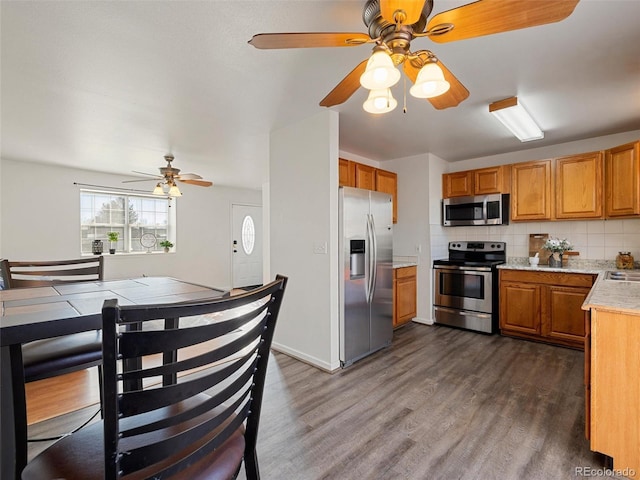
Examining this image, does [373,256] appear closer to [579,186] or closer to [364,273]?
[364,273]

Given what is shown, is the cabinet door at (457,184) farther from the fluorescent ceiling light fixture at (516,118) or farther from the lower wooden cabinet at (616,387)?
the lower wooden cabinet at (616,387)

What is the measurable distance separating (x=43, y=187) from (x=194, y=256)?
8.57 feet

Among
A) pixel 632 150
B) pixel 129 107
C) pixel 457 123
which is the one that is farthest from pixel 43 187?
pixel 632 150

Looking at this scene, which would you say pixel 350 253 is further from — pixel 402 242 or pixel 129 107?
pixel 129 107

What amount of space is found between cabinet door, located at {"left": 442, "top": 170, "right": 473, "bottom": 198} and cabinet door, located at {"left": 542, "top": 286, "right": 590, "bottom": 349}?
1617 millimetres

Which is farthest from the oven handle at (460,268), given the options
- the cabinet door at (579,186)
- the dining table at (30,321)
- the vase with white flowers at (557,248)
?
the dining table at (30,321)

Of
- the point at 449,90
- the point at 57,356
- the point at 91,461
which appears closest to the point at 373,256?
the point at 449,90

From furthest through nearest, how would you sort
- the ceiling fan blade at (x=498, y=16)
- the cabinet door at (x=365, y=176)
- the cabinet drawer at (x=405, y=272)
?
the cabinet drawer at (x=405, y=272)
the cabinet door at (x=365, y=176)
the ceiling fan blade at (x=498, y=16)

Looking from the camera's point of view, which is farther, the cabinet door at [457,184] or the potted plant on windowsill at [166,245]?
the potted plant on windowsill at [166,245]

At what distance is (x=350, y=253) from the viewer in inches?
114

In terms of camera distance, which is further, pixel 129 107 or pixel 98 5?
pixel 129 107

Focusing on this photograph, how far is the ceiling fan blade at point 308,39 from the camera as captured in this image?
1241 millimetres

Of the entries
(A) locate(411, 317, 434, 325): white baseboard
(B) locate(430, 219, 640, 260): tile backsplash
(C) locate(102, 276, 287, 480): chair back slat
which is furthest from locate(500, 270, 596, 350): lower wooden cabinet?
(C) locate(102, 276, 287, 480): chair back slat

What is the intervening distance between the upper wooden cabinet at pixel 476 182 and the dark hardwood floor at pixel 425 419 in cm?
210
